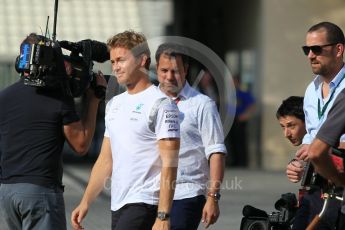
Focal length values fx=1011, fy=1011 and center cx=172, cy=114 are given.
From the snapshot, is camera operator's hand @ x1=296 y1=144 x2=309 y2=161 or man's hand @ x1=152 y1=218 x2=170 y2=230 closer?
man's hand @ x1=152 y1=218 x2=170 y2=230

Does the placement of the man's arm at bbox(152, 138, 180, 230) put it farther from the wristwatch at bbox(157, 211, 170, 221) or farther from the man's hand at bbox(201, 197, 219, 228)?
the man's hand at bbox(201, 197, 219, 228)

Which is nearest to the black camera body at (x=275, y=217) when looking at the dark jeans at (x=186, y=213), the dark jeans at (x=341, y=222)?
the dark jeans at (x=186, y=213)

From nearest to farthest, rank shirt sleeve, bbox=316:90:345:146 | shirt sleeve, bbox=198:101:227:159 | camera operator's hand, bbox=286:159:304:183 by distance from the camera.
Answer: shirt sleeve, bbox=316:90:345:146, camera operator's hand, bbox=286:159:304:183, shirt sleeve, bbox=198:101:227:159

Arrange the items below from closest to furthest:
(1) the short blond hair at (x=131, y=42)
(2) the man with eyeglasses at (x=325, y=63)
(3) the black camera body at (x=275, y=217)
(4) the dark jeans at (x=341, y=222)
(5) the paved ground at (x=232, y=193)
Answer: (4) the dark jeans at (x=341, y=222) → (1) the short blond hair at (x=131, y=42) → (2) the man with eyeglasses at (x=325, y=63) → (3) the black camera body at (x=275, y=217) → (5) the paved ground at (x=232, y=193)

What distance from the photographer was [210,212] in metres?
6.80

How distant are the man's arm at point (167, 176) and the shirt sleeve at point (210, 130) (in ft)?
3.20

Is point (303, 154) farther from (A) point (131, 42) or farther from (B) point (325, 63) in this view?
(A) point (131, 42)

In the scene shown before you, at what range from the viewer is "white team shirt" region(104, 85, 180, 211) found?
A: 6.00m

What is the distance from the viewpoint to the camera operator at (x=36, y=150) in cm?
596

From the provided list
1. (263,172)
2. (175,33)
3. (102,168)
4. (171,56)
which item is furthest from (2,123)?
(175,33)

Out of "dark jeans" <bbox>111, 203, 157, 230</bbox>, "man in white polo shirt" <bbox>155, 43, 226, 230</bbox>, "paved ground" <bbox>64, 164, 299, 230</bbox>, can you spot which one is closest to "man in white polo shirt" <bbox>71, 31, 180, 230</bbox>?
"dark jeans" <bbox>111, 203, 157, 230</bbox>

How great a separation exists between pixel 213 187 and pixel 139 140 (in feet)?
3.35

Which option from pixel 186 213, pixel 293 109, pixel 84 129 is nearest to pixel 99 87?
pixel 84 129

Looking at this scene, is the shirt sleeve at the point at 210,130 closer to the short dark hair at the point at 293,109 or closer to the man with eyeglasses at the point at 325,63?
the short dark hair at the point at 293,109
